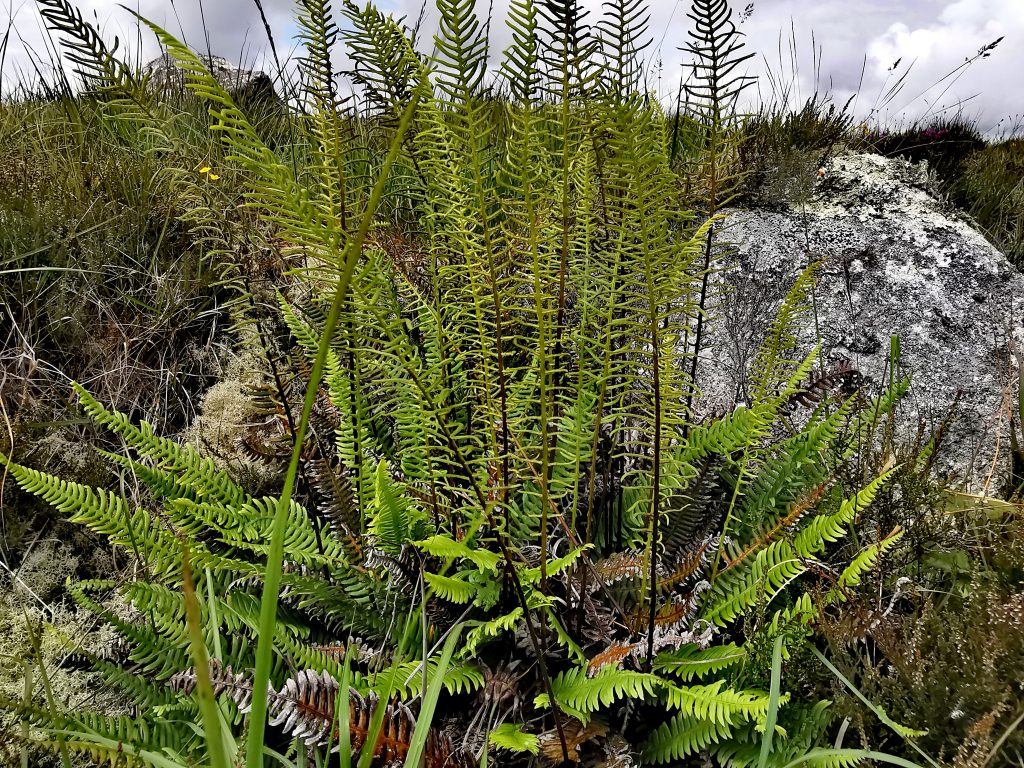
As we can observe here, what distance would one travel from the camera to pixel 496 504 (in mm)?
1396

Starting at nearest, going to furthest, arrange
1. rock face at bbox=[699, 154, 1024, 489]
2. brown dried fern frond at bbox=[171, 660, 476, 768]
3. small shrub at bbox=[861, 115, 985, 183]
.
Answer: brown dried fern frond at bbox=[171, 660, 476, 768], rock face at bbox=[699, 154, 1024, 489], small shrub at bbox=[861, 115, 985, 183]

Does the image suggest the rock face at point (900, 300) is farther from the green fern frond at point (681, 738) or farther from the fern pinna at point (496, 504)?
the green fern frond at point (681, 738)

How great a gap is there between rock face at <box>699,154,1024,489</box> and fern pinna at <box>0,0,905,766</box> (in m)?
0.76

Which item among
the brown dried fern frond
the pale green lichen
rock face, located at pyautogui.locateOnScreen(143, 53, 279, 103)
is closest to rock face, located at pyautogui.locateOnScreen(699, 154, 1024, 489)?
the brown dried fern frond

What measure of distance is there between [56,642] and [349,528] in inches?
33.1

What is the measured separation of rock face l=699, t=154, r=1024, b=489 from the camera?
277 cm

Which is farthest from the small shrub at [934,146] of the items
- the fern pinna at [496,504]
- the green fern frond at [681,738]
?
the green fern frond at [681,738]

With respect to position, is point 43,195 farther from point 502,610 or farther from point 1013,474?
point 1013,474

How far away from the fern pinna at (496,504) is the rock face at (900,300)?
2.49 ft

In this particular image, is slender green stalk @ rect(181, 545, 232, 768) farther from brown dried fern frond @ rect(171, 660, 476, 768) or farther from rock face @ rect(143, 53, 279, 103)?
rock face @ rect(143, 53, 279, 103)

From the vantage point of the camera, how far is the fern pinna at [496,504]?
4.01 feet

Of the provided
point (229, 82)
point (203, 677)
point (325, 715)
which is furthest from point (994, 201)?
point (229, 82)

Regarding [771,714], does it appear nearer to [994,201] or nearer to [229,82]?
[994,201]

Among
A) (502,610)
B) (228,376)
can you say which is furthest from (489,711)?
(228,376)
